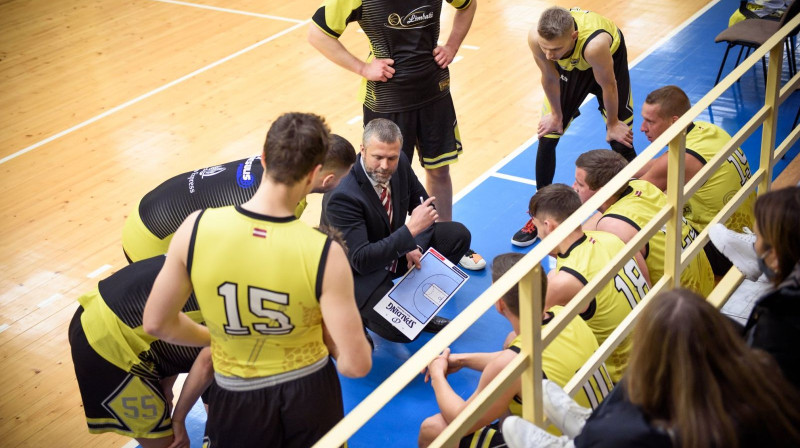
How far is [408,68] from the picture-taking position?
505 centimetres

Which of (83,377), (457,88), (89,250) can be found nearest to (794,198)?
(83,377)

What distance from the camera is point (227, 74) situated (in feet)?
28.8

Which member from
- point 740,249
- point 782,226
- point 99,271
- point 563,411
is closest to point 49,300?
point 99,271

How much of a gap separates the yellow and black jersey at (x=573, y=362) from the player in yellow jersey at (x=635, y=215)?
0.86 metres

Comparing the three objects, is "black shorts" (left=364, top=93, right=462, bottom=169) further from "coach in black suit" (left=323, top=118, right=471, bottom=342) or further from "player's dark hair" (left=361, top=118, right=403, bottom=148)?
"player's dark hair" (left=361, top=118, right=403, bottom=148)

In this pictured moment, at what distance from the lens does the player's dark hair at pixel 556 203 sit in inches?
153

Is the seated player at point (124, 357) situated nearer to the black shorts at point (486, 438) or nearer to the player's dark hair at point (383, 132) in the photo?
the black shorts at point (486, 438)

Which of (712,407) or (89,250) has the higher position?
(712,407)

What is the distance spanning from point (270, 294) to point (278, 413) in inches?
19.2

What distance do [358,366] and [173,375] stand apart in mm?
1381

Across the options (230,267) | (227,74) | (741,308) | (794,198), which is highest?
(794,198)

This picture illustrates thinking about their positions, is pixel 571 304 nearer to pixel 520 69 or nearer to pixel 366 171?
pixel 366 171

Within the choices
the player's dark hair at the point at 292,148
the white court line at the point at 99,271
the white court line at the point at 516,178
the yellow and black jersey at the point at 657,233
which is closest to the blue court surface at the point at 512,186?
the white court line at the point at 516,178

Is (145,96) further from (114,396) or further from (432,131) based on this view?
(114,396)
